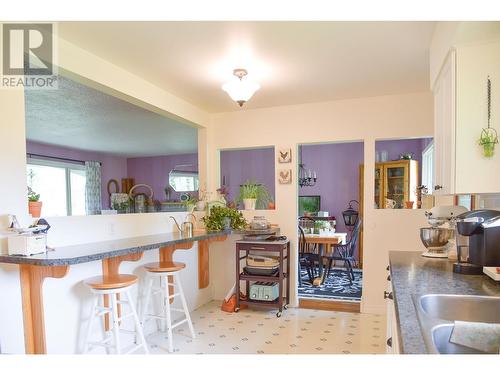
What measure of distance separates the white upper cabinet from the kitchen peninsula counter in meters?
0.44

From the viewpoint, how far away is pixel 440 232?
2.23 metres

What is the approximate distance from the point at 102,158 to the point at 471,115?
301 inches

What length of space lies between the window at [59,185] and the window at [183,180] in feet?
6.39

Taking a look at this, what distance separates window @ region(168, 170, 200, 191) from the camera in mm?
7840

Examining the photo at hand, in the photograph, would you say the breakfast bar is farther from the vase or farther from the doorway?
the doorway

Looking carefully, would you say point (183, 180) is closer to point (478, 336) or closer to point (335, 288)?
point (335, 288)

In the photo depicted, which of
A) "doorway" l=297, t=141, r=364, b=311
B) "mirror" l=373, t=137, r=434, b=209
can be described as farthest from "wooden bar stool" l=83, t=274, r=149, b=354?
"mirror" l=373, t=137, r=434, b=209

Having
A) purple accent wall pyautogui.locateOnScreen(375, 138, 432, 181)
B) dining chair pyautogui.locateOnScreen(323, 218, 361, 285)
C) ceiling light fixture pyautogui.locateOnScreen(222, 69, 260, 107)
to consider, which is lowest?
dining chair pyautogui.locateOnScreen(323, 218, 361, 285)

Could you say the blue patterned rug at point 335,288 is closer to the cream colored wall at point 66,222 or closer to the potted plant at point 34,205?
the cream colored wall at point 66,222

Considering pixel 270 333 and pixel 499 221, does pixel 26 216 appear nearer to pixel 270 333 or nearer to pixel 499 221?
pixel 270 333

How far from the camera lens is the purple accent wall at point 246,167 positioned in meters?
6.63

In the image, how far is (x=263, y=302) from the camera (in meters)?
3.45
